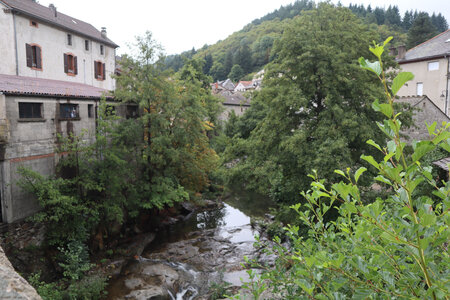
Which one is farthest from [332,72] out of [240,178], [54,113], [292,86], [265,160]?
[54,113]

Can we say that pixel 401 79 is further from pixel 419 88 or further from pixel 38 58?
pixel 419 88

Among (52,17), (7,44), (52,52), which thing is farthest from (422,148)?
(52,17)

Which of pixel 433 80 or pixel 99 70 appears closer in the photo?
pixel 433 80

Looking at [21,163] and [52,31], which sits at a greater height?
[52,31]

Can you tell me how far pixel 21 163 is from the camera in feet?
49.3

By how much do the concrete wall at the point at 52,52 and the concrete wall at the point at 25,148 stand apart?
8843 millimetres

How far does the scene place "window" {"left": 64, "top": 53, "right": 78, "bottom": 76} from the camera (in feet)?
91.0

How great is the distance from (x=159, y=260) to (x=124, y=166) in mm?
5643

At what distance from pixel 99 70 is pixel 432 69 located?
33780 mm

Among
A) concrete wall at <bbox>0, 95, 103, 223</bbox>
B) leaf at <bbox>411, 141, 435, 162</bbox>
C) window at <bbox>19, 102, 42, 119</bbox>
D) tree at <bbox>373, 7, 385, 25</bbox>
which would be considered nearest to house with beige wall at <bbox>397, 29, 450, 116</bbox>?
concrete wall at <bbox>0, 95, 103, 223</bbox>

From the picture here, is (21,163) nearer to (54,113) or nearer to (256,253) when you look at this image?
(54,113)

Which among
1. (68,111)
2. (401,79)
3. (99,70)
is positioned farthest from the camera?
(99,70)

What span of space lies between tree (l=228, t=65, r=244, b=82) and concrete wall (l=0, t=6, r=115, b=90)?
8534 centimetres

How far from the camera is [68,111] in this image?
1773cm
